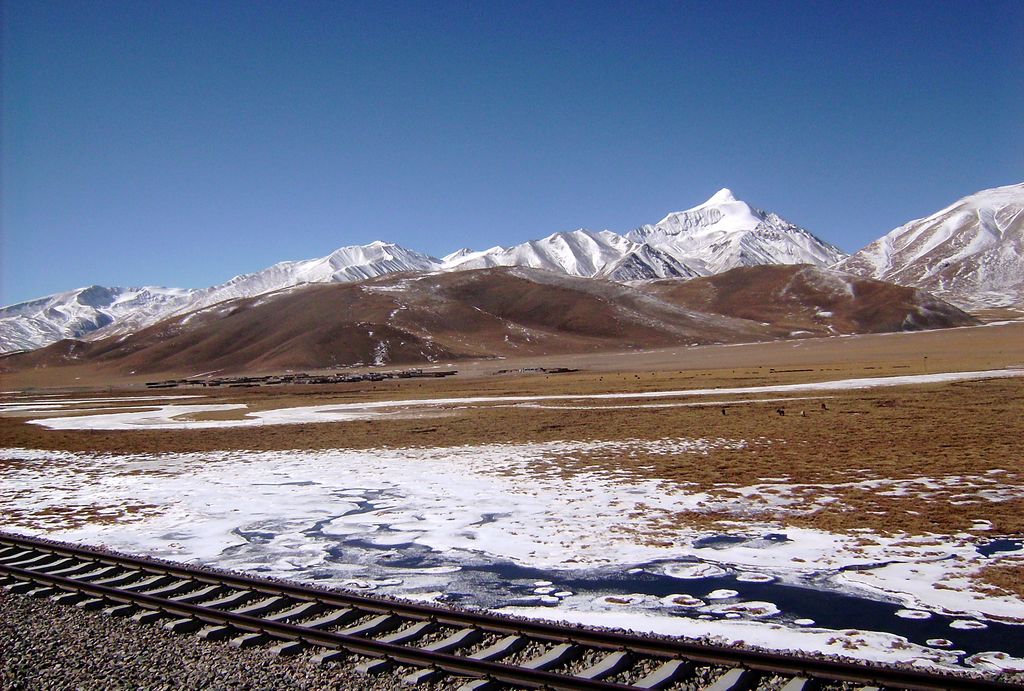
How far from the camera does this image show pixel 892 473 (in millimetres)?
21750

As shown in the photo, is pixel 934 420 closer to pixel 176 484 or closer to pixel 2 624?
pixel 176 484

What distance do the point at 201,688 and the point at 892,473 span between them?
1984 centimetres

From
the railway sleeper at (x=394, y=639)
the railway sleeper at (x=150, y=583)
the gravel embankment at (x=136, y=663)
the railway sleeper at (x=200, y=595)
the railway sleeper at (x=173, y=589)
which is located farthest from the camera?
the railway sleeper at (x=150, y=583)

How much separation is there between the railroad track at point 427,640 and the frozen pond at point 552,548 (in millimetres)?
1261

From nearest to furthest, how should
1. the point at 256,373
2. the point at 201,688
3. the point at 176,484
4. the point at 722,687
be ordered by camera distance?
the point at 722,687
the point at 201,688
the point at 176,484
the point at 256,373

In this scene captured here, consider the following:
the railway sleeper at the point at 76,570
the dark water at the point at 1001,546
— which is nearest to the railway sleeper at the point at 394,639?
the railway sleeper at the point at 76,570

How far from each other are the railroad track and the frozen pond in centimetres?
126

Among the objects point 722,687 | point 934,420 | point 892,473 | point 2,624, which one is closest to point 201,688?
point 2,624

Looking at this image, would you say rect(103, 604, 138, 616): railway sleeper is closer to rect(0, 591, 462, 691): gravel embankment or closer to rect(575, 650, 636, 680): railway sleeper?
rect(0, 591, 462, 691): gravel embankment

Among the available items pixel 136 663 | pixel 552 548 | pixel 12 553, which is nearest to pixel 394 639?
pixel 136 663

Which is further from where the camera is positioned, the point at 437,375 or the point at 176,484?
the point at 437,375

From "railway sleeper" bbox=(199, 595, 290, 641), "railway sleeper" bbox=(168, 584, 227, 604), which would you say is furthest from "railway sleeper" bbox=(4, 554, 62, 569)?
"railway sleeper" bbox=(199, 595, 290, 641)

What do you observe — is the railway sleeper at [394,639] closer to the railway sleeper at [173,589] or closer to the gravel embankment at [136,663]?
the gravel embankment at [136,663]

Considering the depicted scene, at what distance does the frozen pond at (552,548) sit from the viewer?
1087cm
